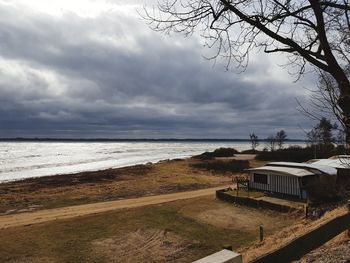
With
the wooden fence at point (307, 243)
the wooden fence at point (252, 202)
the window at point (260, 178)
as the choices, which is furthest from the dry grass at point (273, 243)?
the window at point (260, 178)

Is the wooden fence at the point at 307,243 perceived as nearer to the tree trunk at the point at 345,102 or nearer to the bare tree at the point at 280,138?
the tree trunk at the point at 345,102

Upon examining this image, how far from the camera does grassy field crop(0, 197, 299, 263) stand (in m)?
18.5

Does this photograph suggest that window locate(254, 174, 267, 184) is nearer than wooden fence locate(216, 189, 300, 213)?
No

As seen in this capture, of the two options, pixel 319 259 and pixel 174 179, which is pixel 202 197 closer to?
pixel 174 179

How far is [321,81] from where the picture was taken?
769 centimetres

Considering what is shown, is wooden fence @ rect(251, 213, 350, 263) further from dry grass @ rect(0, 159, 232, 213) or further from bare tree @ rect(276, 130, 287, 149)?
bare tree @ rect(276, 130, 287, 149)

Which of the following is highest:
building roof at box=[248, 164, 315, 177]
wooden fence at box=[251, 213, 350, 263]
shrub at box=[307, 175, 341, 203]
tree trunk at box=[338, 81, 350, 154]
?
tree trunk at box=[338, 81, 350, 154]

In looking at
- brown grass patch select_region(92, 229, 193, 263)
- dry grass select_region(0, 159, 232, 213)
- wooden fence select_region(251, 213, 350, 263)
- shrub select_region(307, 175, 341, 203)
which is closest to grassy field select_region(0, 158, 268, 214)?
dry grass select_region(0, 159, 232, 213)

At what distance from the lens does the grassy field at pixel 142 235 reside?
18547mm

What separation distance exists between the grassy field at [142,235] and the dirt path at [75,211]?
233cm

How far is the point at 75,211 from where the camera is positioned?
30.5 metres

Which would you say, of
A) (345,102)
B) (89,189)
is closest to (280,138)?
(89,189)

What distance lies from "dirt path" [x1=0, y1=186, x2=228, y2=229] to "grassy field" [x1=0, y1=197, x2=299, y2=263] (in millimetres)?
2330

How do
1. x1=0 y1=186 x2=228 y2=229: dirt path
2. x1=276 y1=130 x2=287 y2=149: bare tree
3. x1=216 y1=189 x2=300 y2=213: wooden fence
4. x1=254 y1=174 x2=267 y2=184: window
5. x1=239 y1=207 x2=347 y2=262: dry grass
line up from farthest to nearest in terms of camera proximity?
x1=276 y1=130 x2=287 y2=149: bare tree
x1=254 y1=174 x2=267 y2=184: window
x1=0 y1=186 x2=228 y2=229: dirt path
x1=216 y1=189 x2=300 y2=213: wooden fence
x1=239 y1=207 x2=347 y2=262: dry grass
